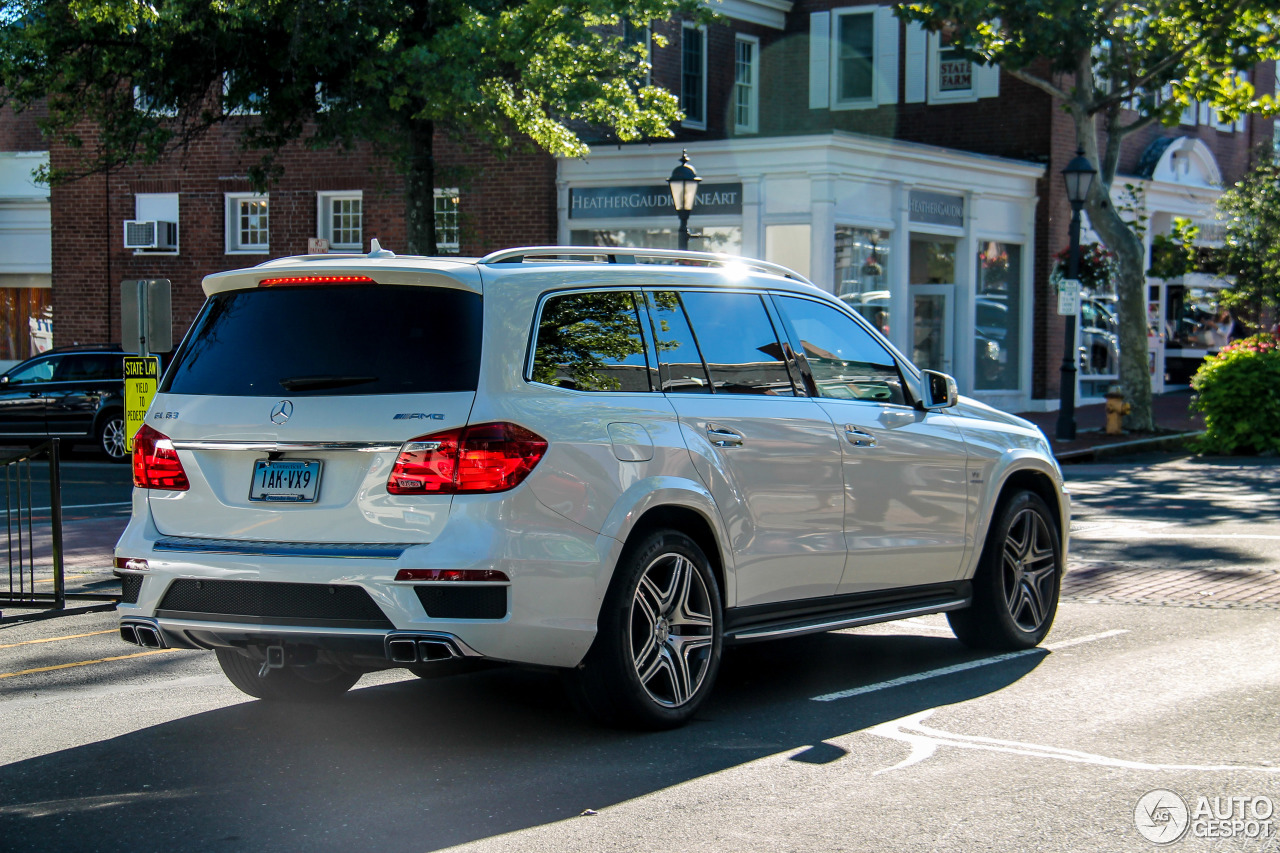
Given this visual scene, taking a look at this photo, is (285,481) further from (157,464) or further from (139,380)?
(139,380)

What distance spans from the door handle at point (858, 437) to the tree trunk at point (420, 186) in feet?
50.1

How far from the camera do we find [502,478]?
5418mm

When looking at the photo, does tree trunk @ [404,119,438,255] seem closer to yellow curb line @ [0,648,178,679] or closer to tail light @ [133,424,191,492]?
yellow curb line @ [0,648,178,679]

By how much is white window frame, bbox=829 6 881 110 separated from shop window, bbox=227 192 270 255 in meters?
11.6

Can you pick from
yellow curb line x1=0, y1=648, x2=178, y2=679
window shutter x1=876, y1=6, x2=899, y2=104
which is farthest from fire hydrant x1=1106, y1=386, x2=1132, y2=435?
yellow curb line x1=0, y1=648, x2=178, y2=679

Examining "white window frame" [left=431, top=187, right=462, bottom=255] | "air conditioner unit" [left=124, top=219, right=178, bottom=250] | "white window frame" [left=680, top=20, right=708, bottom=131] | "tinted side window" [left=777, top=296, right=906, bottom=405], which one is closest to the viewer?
"tinted side window" [left=777, top=296, right=906, bottom=405]

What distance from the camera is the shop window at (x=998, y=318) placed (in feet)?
95.8

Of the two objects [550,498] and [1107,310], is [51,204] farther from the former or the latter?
[550,498]

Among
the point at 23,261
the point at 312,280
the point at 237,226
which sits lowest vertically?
the point at 312,280

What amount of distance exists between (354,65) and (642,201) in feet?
23.5

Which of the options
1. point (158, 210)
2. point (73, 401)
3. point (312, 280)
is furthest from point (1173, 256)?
point (312, 280)

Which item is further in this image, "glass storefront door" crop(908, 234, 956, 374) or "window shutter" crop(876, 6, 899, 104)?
"window shutter" crop(876, 6, 899, 104)

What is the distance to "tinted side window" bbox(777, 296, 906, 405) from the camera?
7.00 meters

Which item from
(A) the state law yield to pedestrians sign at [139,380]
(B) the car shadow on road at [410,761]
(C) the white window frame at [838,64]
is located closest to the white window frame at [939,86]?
(C) the white window frame at [838,64]
